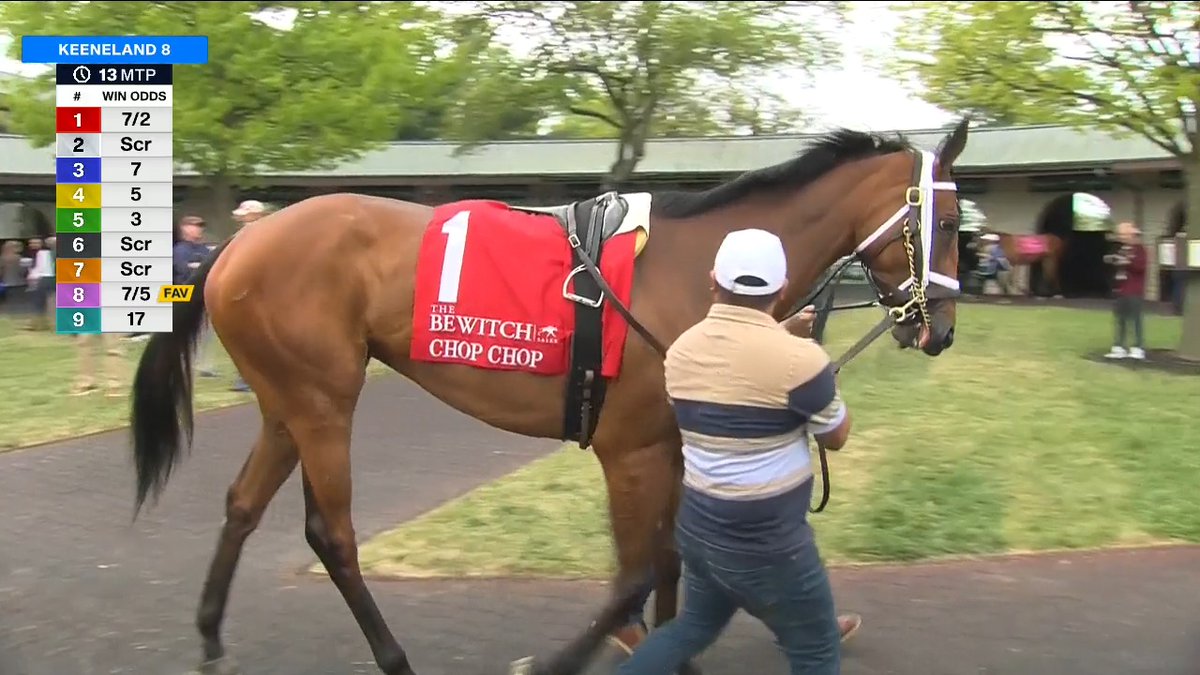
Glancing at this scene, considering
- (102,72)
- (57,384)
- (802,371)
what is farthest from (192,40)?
(802,371)

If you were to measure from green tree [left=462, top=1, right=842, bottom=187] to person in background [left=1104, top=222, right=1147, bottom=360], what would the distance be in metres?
9.01

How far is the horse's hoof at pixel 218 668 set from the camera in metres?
3.77

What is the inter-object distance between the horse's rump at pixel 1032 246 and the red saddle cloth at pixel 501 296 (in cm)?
2416

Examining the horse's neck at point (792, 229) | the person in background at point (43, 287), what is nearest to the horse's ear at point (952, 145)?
A: the horse's neck at point (792, 229)

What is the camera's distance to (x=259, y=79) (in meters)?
14.5

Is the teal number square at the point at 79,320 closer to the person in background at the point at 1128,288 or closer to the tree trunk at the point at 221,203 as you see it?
the tree trunk at the point at 221,203

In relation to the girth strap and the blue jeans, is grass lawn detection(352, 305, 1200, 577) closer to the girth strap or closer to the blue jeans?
the girth strap

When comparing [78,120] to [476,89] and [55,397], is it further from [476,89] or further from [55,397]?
[476,89]

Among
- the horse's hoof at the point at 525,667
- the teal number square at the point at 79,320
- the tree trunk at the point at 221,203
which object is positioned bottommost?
the horse's hoof at the point at 525,667

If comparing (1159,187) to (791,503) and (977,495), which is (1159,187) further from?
(791,503)

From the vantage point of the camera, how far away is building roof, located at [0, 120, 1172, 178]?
79.3 ft

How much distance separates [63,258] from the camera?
911 centimetres

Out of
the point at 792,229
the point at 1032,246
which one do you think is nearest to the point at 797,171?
the point at 792,229

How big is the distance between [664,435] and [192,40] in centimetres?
1233
